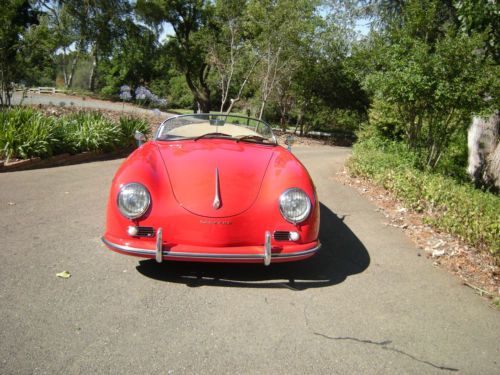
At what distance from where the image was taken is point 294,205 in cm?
362

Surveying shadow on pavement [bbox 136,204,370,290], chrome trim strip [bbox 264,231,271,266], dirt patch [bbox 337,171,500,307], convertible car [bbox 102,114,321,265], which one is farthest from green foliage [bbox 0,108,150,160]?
dirt patch [bbox 337,171,500,307]

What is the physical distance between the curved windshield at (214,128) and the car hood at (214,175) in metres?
0.40

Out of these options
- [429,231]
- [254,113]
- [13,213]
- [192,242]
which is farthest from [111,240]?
[254,113]

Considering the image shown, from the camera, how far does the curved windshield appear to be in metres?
4.78

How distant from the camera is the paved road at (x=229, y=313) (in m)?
2.61

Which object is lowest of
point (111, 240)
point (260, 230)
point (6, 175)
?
point (6, 175)

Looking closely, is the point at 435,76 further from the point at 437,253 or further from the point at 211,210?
the point at 211,210

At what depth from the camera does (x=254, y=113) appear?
28375 mm

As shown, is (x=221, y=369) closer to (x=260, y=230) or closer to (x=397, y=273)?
(x=260, y=230)

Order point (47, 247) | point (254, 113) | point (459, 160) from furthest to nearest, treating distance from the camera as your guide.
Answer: point (254, 113)
point (459, 160)
point (47, 247)

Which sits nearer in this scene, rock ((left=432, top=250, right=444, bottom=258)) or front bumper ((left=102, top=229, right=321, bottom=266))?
front bumper ((left=102, top=229, right=321, bottom=266))

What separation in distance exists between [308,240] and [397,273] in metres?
1.22

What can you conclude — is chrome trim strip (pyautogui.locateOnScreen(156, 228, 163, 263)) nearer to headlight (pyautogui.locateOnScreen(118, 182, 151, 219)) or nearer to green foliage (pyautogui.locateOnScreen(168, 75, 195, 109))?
headlight (pyautogui.locateOnScreen(118, 182, 151, 219))

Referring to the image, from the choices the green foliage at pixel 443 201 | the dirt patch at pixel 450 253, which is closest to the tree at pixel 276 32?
the green foliage at pixel 443 201
